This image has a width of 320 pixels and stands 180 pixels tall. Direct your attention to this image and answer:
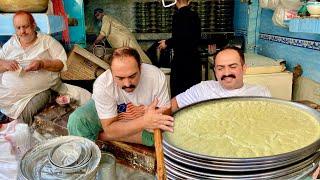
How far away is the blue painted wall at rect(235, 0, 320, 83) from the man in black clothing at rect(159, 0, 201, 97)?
0.87 meters

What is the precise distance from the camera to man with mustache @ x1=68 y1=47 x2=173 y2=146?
6.15ft

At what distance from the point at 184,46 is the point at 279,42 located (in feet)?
3.45

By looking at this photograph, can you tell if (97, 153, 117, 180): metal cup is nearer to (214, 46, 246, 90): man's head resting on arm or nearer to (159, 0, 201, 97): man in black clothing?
(214, 46, 246, 90): man's head resting on arm

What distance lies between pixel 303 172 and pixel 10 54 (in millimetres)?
2975

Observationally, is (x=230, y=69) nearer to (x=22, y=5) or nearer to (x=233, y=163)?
(x=233, y=163)

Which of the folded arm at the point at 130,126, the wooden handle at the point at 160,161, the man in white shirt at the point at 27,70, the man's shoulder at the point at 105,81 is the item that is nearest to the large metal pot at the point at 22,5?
the man in white shirt at the point at 27,70

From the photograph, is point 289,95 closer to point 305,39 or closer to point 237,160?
point 305,39

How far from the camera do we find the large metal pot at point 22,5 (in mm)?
3096

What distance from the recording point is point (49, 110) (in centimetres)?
312

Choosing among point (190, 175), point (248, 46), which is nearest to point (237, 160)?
→ point (190, 175)

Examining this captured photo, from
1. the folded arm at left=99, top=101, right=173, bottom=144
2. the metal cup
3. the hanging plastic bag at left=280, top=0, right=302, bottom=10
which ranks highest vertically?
the hanging plastic bag at left=280, top=0, right=302, bottom=10

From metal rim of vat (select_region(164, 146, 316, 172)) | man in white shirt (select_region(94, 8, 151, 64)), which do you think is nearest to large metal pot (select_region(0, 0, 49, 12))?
man in white shirt (select_region(94, 8, 151, 64))

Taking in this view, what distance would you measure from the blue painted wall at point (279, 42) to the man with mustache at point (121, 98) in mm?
1571

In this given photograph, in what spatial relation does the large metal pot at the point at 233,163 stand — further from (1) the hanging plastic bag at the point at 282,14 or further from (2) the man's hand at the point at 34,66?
(2) the man's hand at the point at 34,66
